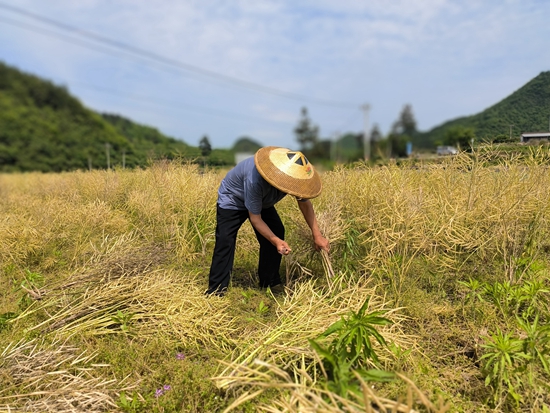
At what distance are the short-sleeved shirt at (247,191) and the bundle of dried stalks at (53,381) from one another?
4.55 feet

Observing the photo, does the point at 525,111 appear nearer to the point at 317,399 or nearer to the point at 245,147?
the point at 317,399

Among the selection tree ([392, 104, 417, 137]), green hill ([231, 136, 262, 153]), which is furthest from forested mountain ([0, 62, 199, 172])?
tree ([392, 104, 417, 137])

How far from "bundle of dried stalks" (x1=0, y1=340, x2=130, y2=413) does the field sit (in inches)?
0.4

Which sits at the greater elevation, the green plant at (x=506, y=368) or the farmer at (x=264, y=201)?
the farmer at (x=264, y=201)

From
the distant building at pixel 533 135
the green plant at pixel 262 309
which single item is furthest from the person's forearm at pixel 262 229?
the distant building at pixel 533 135

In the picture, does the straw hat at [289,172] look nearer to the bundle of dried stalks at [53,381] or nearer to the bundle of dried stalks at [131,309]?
the bundle of dried stalks at [131,309]

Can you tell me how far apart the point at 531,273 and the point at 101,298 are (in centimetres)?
327

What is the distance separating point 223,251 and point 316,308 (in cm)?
96

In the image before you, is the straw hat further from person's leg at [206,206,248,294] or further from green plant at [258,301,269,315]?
green plant at [258,301,269,315]

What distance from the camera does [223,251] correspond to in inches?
112

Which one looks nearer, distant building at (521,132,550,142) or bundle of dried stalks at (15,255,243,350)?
bundle of dried stalks at (15,255,243,350)

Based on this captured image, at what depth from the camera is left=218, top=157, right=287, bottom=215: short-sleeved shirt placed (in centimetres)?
255

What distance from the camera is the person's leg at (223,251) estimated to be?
2857mm

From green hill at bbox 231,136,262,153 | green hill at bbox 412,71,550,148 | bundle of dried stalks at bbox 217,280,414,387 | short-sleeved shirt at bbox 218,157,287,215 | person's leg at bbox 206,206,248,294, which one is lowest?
bundle of dried stalks at bbox 217,280,414,387
